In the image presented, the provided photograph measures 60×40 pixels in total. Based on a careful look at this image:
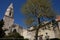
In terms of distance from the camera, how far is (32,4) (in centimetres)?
2825

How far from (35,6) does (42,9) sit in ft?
5.12

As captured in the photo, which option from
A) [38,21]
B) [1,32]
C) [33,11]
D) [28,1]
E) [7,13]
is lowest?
[1,32]

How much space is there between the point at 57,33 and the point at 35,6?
10561mm

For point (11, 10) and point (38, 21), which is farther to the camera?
point (11, 10)

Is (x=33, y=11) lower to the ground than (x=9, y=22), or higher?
lower

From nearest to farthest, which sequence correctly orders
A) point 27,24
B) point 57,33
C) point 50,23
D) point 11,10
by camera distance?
point 27,24, point 50,23, point 57,33, point 11,10

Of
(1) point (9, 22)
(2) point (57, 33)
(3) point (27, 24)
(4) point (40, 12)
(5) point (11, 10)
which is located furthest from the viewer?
(5) point (11, 10)

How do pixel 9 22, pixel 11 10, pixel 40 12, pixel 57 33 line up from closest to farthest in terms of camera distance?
pixel 40 12
pixel 57 33
pixel 9 22
pixel 11 10

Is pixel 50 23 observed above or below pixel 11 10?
below

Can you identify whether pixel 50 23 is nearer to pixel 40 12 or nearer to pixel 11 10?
pixel 40 12

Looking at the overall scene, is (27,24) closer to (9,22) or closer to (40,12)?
(40,12)

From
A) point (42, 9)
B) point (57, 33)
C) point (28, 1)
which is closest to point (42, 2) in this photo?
point (42, 9)

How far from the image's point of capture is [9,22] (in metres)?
80.9

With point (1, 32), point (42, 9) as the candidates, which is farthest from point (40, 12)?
point (1, 32)
